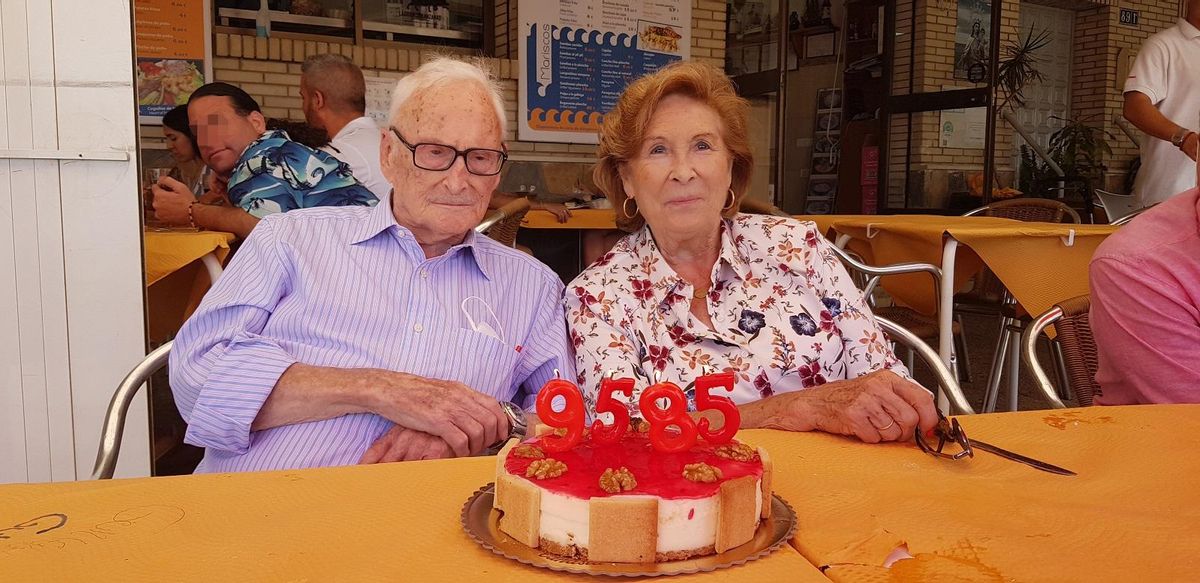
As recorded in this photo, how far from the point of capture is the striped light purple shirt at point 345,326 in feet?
4.93

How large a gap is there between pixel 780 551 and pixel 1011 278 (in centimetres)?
278

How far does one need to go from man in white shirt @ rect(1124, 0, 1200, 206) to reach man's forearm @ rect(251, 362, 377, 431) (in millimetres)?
4438

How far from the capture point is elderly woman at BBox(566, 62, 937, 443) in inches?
68.9

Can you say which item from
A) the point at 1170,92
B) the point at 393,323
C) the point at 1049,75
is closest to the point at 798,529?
the point at 393,323

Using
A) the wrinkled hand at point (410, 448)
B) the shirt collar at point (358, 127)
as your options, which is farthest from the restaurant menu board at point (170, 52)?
the wrinkled hand at point (410, 448)

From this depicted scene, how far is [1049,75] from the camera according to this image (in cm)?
972

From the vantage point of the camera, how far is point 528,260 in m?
1.85

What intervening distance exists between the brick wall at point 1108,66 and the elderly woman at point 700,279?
915 centimetres

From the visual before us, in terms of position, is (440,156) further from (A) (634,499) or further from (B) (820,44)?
(B) (820,44)

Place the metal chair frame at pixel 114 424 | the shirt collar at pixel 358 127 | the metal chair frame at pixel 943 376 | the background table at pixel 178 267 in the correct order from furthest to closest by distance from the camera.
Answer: the shirt collar at pixel 358 127
the background table at pixel 178 267
the metal chair frame at pixel 943 376
the metal chair frame at pixel 114 424

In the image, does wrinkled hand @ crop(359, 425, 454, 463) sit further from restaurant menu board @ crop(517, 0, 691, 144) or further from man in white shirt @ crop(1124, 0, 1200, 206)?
restaurant menu board @ crop(517, 0, 691, 144)

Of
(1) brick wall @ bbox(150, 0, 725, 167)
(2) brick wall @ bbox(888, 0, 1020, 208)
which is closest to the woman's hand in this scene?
(1) brick wall @ bbox(150, 0, 725, 167)

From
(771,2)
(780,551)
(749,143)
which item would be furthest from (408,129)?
(771,2)

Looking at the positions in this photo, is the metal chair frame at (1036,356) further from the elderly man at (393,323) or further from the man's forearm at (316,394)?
the man's forearm at (316,394)
